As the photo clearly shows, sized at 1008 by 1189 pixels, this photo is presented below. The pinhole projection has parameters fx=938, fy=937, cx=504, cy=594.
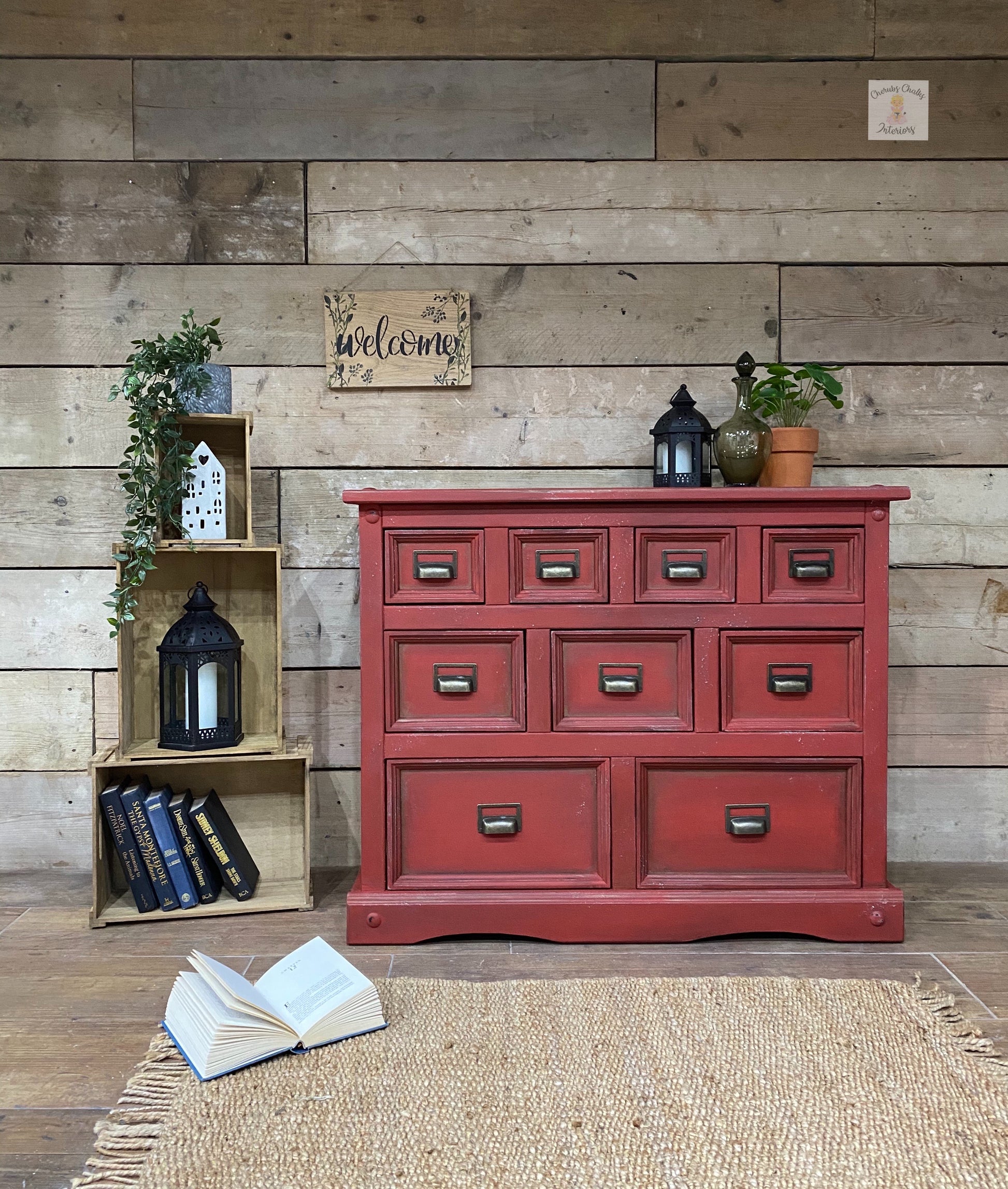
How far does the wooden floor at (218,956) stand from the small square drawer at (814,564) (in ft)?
2.34

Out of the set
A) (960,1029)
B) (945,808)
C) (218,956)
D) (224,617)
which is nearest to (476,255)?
(224,617)

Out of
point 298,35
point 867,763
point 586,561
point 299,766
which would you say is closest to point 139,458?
point 299,766

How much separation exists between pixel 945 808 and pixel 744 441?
1107 mm

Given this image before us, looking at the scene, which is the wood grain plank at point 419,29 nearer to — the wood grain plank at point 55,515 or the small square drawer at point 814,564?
the wood grain plank at point 55,515

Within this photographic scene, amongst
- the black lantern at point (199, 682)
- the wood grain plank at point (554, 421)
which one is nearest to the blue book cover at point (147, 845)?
the black lantern at point (199, 682)

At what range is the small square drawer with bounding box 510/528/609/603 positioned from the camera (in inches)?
75.7

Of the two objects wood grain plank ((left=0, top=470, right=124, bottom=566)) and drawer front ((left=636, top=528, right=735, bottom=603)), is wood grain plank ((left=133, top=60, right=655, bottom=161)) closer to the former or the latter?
wood grain plank ((left=0, top=470, right=124, bottom=566))

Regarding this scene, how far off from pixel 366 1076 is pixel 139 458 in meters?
1.34

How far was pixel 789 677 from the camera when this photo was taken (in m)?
1.94

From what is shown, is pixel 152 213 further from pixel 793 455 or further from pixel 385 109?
pixel 793 455

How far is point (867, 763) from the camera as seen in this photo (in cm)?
192

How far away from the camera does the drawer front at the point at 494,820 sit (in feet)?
6.37

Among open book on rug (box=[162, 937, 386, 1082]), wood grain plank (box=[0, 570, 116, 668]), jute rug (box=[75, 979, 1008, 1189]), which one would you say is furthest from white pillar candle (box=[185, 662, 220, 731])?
jute rug (box=[75, 979, 1008, 1189])

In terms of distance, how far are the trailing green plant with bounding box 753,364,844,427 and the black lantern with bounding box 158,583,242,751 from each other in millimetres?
1327
